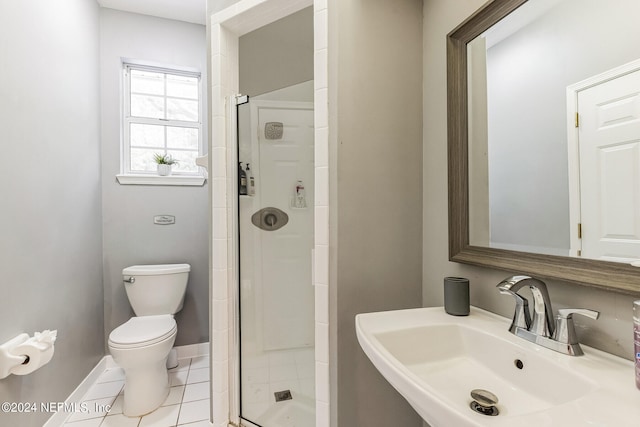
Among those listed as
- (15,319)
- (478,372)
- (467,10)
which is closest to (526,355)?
(478,372)

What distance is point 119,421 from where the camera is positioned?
1.58 metres

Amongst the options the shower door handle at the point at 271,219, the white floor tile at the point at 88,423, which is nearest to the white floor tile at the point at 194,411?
the white floor tile at the point at 88,423

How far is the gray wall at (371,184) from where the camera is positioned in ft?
3.50

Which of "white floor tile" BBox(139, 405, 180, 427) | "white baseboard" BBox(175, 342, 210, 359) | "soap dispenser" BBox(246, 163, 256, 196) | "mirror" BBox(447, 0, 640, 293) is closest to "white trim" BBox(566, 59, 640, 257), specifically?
"mirror" BBox(447, 0, 640, 293)

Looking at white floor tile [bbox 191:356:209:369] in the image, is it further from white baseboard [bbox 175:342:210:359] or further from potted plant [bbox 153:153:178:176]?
potted plant [bbox 153:153:178:176]

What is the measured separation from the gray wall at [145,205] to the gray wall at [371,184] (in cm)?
161

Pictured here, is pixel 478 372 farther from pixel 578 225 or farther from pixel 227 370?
pixel 227 370

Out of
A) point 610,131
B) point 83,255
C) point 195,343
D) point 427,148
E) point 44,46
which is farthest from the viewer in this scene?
point 195,343

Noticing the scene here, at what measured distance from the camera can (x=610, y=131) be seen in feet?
2.21

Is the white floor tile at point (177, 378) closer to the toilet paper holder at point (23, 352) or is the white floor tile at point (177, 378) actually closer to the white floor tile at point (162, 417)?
the white floor tile at point (162, 417)

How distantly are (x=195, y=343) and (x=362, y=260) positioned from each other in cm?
191

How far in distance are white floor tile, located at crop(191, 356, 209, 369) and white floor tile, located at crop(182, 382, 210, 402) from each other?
9.3 inches

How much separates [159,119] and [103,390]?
2.03 metres

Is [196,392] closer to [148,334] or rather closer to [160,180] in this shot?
[148,334]
